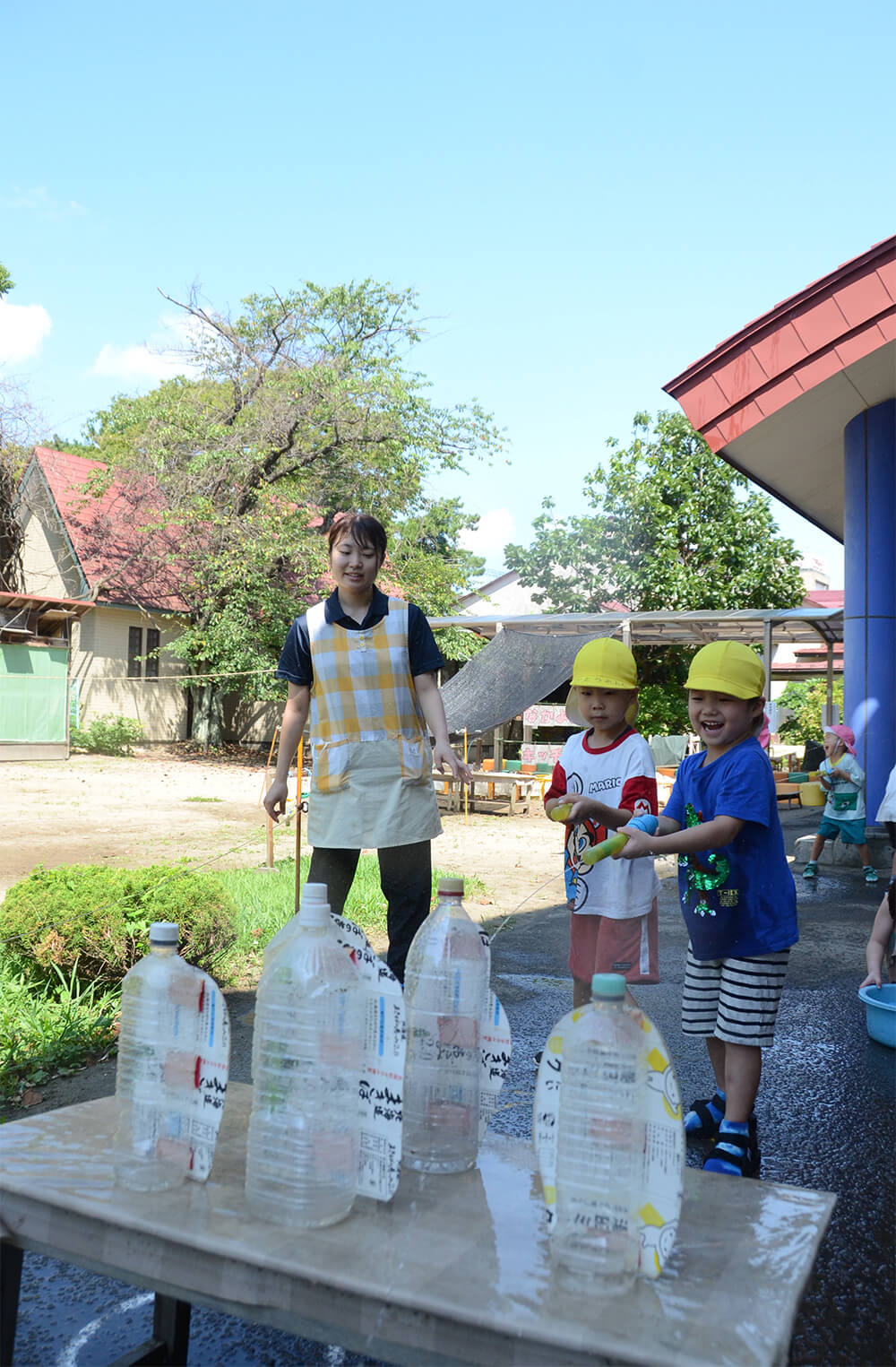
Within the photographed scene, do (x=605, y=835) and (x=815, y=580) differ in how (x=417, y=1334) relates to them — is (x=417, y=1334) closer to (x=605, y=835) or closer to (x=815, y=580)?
(x=605, y=835)

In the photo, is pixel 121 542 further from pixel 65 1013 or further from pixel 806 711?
pixel 65 1013

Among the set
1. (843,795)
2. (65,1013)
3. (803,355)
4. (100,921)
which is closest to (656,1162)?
(65,1013)

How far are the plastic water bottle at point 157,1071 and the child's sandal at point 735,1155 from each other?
1646 millimetres

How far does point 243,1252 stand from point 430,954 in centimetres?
63

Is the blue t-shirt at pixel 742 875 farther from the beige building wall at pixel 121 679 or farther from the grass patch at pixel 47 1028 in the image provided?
the beige building wall at pixel 121 679

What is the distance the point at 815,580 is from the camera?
230ft

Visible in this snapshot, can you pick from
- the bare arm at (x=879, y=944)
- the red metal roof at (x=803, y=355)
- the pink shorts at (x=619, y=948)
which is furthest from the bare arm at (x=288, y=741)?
the red metal roof at (x=803, y=355)

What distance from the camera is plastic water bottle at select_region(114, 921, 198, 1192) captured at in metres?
1.68

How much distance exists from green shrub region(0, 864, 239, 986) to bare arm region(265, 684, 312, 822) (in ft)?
4.67

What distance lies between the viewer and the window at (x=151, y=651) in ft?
87.1

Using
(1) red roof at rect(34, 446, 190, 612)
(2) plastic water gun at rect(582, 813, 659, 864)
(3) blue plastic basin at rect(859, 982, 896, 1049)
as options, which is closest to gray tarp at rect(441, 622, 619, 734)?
(3) blue plastic basin at rect(859, 982, 896, 1049)

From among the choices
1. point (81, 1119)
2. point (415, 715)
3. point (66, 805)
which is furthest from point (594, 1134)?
point (66, 805)

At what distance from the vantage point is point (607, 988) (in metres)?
1.52

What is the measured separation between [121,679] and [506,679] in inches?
547
